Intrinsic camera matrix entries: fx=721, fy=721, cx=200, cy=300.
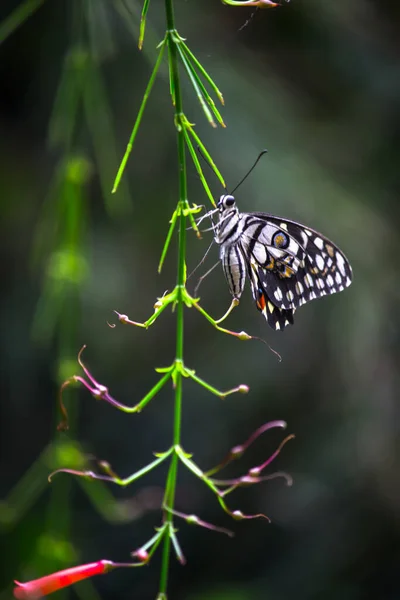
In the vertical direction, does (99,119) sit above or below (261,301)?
above

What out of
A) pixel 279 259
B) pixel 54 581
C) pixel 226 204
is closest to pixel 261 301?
pixel 279 259

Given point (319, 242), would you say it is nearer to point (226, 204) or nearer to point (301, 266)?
point (301, 266)

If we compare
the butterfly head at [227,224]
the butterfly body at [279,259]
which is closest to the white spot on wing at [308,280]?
the butterfly body at [279,259]

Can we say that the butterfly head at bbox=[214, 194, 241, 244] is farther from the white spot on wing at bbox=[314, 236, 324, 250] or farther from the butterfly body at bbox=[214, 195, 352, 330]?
the white spot on wing at bbox=[314, 236, 324, 250]

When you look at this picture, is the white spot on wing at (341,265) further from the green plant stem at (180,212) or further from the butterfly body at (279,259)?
the green plant stem at (180,212)

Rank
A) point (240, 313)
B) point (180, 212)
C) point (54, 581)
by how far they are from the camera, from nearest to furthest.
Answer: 1. point (180, 212)
2. point (54, 581)
3. point (240, 313)

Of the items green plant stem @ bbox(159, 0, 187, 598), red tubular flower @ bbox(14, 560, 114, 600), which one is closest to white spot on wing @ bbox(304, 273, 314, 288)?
green plant stem @ bbox(159, 0, 187, 598)
